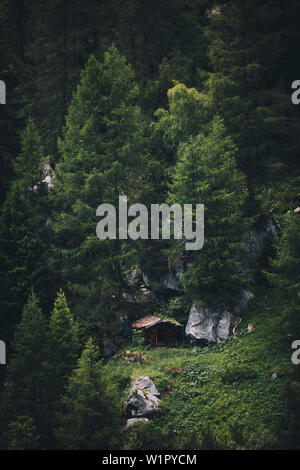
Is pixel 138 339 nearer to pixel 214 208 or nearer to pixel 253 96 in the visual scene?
pixel 214 208

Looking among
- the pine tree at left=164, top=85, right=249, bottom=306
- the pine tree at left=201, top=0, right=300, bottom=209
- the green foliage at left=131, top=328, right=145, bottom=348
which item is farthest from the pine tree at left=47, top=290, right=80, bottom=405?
the pine tree at left=201, top=0, right=300, bottom=209

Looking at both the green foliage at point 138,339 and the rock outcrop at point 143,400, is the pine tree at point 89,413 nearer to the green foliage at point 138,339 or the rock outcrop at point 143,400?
the rock outcrop at point 143,400

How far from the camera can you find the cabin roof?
21969mm

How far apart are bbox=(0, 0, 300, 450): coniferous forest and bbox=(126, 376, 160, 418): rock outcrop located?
69 millimetres

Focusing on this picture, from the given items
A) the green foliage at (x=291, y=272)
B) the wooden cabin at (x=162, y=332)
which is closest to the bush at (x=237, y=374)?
the green foliage at (x=291, y=272)

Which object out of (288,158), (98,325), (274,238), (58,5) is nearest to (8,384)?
(98,325)

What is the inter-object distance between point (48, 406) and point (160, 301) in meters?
8.54

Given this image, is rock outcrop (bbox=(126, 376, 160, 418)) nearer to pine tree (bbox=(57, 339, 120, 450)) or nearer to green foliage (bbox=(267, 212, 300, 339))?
pine tree (bbox=(57, 339, 120, 450))

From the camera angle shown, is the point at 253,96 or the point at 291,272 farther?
the point at 253,96

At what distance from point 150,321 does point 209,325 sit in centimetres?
323

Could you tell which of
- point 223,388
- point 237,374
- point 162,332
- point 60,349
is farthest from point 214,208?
point 60,349

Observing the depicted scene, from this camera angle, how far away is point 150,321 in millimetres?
22203

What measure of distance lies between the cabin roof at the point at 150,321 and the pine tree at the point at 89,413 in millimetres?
5353

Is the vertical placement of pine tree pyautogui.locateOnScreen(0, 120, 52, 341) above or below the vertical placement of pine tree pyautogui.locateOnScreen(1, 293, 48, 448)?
above
